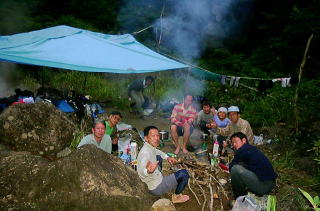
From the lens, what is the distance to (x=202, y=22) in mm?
12938

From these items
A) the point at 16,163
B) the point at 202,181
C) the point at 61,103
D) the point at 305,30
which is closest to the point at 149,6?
the point at 305,30

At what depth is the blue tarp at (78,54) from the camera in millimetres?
5109

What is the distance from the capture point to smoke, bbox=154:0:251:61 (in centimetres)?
1245

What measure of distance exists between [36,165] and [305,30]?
29.2 feet

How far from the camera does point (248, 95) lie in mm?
9062

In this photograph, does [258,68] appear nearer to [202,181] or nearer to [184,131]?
[184,131]

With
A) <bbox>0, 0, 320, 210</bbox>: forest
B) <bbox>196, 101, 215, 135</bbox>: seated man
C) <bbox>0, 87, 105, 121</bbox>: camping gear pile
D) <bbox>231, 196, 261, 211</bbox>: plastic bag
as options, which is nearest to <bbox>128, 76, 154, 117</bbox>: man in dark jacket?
<bbox>0, 0, 320, 210</bbox>: forest

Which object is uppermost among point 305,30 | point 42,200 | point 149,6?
point 149,6

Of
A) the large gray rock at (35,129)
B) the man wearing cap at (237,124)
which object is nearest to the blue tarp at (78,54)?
the large gray rock at (35,129)

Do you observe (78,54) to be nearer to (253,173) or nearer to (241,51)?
(253,173)

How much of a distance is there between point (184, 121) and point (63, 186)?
11.8ft

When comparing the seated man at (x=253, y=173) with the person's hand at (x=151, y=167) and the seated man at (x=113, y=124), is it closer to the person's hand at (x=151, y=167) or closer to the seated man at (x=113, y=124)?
the person's hand at (x=151, y=167)

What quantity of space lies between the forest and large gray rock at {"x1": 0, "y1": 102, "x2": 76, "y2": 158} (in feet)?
10.4

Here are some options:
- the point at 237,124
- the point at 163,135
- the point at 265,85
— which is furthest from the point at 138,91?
the point at 265,85
